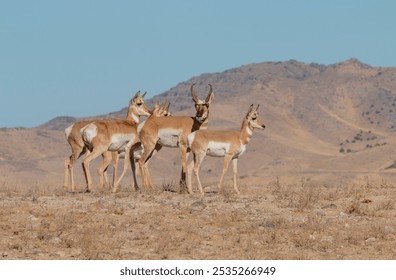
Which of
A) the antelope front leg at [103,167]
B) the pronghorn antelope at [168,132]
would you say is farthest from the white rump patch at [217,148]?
the antelope front leg at [103,167]

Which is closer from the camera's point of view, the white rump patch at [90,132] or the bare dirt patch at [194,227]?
the bare dirt patch at [194,227]

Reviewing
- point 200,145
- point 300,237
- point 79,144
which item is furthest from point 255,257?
point 79,144

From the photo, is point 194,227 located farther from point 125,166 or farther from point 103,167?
point 103,167

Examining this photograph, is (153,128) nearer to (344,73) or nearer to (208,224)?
(208,224)

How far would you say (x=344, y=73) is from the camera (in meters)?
140

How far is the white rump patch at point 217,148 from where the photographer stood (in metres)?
19.8

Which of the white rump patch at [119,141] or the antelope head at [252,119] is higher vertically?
the antelope head at [252,119]

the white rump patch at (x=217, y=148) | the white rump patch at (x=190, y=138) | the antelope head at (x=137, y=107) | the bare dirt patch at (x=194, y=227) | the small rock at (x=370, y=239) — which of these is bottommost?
the small rock at (x=370, y=239)

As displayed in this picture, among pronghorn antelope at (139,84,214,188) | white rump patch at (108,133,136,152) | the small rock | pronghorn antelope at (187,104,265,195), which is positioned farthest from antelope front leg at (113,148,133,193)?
the small rock

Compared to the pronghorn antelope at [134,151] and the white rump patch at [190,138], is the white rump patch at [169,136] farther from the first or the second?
the white rump patch at [190,138]

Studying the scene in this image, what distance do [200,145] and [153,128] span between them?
1.30 metres

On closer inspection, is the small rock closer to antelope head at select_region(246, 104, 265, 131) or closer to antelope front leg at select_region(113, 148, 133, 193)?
antelope front leg at select_region(113, 148, 133, 193)

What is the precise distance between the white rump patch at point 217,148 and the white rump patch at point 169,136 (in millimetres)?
927

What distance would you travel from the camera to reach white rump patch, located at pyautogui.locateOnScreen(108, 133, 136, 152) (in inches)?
776
